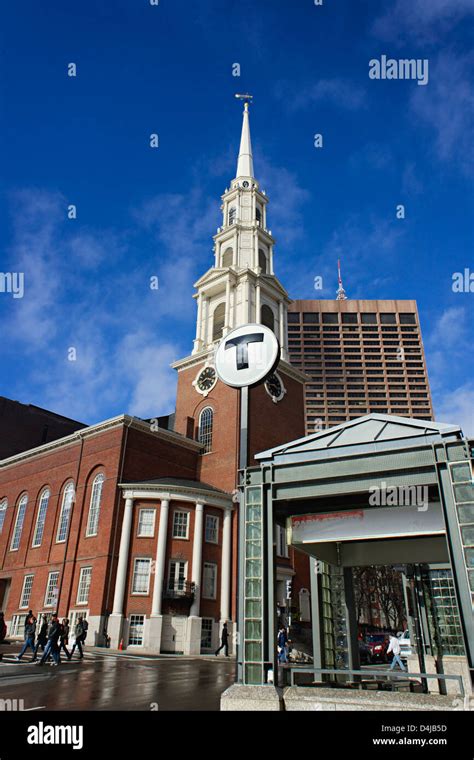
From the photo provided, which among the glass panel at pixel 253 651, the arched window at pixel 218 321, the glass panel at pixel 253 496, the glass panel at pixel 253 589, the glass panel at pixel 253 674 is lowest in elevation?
the glass panel at pixel 253 674

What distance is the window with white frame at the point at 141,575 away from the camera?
32594 mm

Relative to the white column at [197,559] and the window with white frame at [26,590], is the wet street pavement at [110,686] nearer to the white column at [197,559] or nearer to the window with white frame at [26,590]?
the white column at [197,559]

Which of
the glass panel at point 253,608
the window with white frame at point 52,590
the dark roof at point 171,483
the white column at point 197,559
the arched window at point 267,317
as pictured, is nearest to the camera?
the glass panel at point 253,608

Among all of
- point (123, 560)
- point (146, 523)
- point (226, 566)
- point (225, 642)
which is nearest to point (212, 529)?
point (226, 566)

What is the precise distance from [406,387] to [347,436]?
139 meters

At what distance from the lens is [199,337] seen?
4919cm

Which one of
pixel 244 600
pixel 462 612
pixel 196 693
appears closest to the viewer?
pixel 462 612

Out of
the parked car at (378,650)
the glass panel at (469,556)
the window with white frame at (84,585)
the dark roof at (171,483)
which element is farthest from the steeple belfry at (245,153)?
the glass panel at (469,556)

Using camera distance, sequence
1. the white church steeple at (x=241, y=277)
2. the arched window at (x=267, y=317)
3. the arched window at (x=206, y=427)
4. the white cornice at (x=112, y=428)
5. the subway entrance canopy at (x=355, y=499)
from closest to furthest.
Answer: the subway entrance canopy at (x=355, y=499) < the white cornice at (x=112, y=428) < the arched window at (x=206, y=427) < the white church steeple at (x=241, y=277) < the arched window at (x=267, y=317)

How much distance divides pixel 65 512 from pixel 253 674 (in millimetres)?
32278

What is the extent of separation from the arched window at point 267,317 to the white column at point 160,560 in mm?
21204

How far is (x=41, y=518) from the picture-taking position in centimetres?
4238
